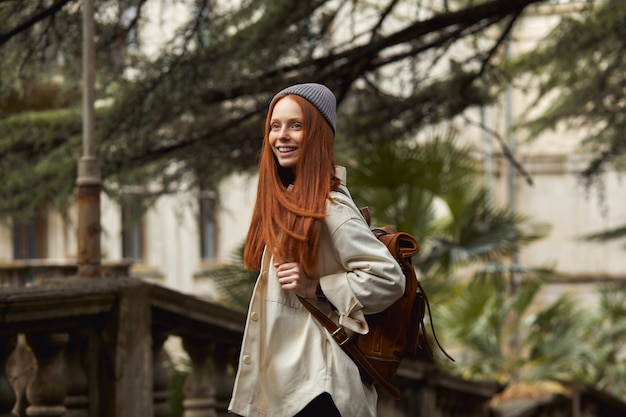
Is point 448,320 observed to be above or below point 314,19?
below

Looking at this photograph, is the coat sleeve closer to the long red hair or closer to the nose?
the long red hair

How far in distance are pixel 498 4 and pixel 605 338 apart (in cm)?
1035

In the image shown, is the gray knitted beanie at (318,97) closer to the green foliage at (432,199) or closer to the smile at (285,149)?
the smile at (285,149)

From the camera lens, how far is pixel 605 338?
51.9ft

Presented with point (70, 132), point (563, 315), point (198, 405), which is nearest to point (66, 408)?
point (198, 405)

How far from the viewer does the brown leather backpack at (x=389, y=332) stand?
3178 millimetres

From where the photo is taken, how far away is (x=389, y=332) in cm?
322

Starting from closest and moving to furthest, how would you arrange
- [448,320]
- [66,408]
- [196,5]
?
[66,408], [196,5], [448,320]

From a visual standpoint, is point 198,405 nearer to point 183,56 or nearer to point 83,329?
point 83,329

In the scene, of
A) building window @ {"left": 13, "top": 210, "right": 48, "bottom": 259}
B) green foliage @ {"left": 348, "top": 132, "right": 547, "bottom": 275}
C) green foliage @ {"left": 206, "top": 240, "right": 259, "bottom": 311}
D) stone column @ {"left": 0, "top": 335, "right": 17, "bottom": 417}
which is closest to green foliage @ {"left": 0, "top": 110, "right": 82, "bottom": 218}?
green foliage @ {"left": 206, "top": 240, "right": 259, "bottom": 311}

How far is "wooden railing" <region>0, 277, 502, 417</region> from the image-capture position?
13.1 ft

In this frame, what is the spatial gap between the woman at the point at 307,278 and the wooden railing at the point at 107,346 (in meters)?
1.12

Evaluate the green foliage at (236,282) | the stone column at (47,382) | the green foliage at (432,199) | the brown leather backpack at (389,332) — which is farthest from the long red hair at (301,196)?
the green foliage at (432,199)

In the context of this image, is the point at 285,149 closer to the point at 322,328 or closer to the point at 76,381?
the point at 322,328
